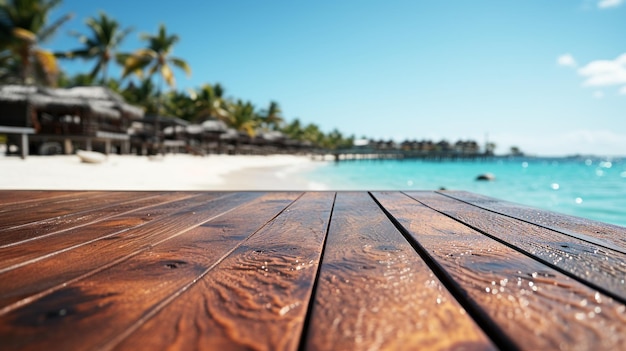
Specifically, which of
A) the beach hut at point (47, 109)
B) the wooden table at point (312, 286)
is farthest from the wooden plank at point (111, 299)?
the beach hut at point (47, 109)

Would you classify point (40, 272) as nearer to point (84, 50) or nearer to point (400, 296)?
point (400, 296)

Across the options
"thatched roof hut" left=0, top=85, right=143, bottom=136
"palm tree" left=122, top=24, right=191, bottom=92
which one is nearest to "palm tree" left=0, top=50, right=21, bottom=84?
"palm tree" left=122, top=24, right=191, bottom=92

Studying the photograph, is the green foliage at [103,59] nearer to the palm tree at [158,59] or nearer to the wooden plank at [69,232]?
the palm tree at [158,59]

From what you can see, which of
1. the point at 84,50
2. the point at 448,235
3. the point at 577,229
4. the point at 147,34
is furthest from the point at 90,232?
the point at 84,50

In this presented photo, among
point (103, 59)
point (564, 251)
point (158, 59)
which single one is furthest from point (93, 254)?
point (103, 59)

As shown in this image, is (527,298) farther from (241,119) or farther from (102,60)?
(241,119)

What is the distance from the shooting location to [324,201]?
78.5 inches

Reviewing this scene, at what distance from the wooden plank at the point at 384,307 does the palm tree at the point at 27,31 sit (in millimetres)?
22857

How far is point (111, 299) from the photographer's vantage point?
590 millimetres

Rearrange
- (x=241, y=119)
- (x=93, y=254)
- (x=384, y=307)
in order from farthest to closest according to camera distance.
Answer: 1. (x=241, y=119)
2. (x=93, y=254)
3. (x=384, y=307)

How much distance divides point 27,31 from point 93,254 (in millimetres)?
24027

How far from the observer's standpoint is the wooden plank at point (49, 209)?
1.38 m

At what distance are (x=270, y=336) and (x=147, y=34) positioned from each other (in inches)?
941

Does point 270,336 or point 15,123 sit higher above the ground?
point 15,123
